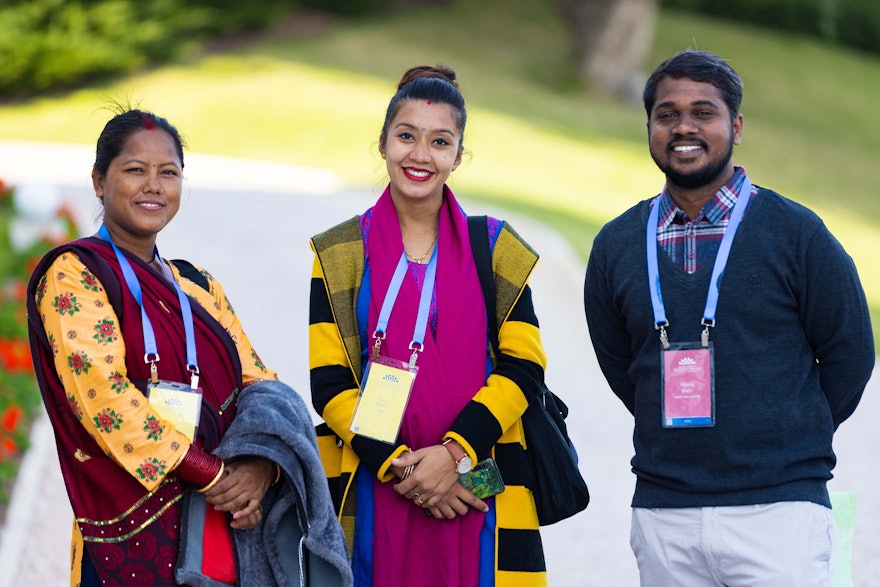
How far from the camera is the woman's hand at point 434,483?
3.43m

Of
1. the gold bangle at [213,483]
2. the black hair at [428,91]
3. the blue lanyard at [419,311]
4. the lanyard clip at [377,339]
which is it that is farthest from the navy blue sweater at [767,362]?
the gold bangle at [213,483]

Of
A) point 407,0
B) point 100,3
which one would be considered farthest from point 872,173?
point 100,3

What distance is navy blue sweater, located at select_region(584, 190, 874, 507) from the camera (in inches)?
124

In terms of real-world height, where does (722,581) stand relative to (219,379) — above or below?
below

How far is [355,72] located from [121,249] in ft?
64.8

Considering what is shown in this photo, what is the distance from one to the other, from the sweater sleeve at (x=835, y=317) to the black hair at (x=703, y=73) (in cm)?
45

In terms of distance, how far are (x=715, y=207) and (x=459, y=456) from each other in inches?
40.1

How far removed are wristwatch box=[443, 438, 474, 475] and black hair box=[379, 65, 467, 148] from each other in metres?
0.96

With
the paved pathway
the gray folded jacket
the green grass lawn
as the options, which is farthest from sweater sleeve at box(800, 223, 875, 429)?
the green grass lawn

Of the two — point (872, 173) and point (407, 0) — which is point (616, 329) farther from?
point (407, 0)

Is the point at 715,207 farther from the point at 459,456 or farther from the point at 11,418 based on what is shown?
the point at 11,418

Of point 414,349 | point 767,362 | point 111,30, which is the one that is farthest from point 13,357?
point 111,30

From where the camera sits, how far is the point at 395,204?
12.1 ft

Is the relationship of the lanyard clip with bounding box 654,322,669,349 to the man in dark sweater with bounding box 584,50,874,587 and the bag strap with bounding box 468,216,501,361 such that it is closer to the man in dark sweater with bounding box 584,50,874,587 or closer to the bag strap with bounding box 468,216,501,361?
the man in dark sweater with bounding box 584,50,874,587
